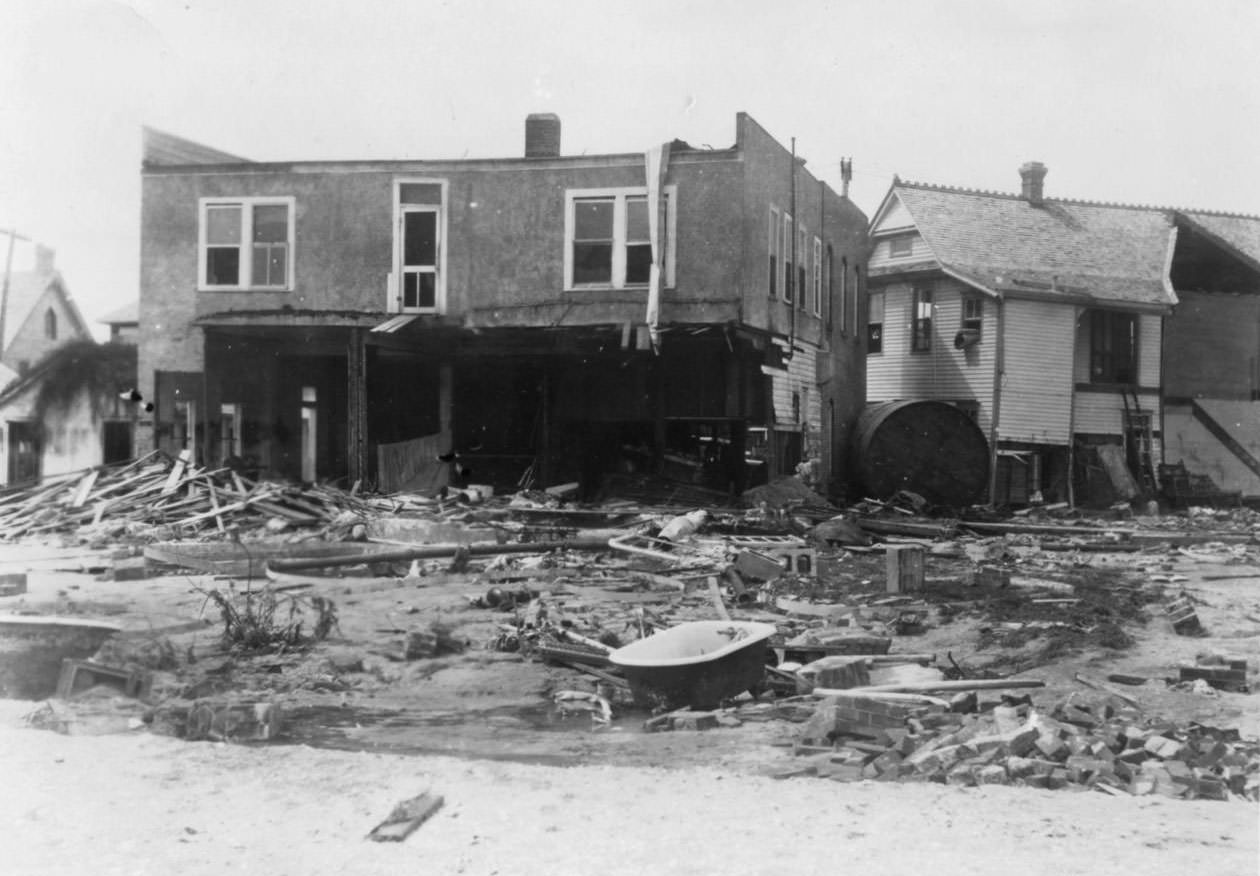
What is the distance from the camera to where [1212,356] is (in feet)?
97.3

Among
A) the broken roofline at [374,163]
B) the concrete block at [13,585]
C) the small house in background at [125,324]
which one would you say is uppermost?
the broken roofline at [374,163]

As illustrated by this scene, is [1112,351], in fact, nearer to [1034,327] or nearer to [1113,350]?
[1113,350]

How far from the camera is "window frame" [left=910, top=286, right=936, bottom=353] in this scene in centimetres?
2994

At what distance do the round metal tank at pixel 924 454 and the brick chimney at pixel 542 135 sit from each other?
843 centimetres

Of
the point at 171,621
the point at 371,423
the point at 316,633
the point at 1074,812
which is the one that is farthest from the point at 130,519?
the point at 1074,812

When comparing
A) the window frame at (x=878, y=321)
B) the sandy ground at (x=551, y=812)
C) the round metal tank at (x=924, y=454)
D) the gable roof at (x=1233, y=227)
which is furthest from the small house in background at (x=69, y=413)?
the gable roof at (x=1233, y=227)

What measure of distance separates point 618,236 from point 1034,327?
13859 mm

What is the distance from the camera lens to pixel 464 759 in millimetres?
6250

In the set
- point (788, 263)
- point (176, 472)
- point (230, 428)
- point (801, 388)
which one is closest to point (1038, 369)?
point (801, 388)

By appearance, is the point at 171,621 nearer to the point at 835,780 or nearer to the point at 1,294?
the point at 1,294

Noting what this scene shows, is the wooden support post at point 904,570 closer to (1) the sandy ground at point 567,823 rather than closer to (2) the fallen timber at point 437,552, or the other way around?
(2) the fallen timber at point 437,552

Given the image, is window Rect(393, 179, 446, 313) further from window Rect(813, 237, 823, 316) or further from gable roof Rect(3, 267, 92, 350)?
gable roof Rect(3, 267, 92, 350)

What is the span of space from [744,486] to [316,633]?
34.9 ft

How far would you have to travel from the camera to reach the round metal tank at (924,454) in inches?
885
